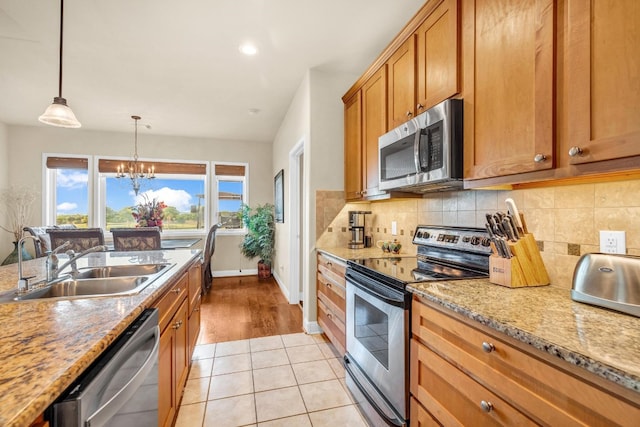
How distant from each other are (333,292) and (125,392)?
A: 1.75 m

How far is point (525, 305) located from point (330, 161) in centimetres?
226

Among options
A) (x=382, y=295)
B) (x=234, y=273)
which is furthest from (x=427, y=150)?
(x=234, y=273)

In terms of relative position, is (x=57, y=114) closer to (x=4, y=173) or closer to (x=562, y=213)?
(x=562, y=213)

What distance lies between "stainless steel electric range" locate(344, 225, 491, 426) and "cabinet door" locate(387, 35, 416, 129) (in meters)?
0.79

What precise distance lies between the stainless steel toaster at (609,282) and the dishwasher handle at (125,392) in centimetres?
149

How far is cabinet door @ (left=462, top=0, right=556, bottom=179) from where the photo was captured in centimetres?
108

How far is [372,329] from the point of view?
5.60 ft

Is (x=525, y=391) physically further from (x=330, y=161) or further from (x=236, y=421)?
(x=330, y=161)

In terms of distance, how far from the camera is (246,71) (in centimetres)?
308

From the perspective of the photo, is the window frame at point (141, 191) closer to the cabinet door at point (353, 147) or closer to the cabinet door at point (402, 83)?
the cabinet door at point (353, 147)

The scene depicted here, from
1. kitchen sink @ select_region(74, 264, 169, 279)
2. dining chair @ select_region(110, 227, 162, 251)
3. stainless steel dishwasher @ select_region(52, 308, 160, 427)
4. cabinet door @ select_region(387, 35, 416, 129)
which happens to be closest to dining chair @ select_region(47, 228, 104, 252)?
dining chair @ select_region(110, 227, 162, 251)

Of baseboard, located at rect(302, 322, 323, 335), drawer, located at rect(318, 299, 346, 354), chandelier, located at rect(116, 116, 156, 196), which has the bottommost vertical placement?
baseboard, located at rect(302, 322, 323, 335)

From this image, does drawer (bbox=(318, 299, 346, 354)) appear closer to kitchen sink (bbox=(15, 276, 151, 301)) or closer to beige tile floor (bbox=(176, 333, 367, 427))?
beige tile floor (bbox=(176, 333, 367, 427))

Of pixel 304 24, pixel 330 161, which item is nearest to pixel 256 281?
pixel 330 161
